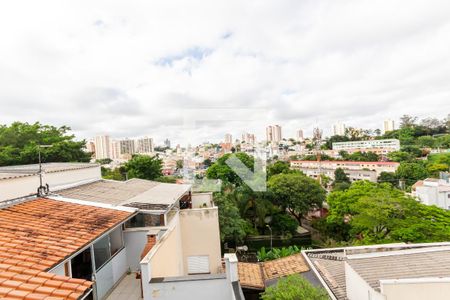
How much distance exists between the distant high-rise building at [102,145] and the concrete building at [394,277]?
88056 mm

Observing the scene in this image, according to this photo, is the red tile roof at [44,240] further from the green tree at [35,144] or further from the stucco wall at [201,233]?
the green tree at [35,144]

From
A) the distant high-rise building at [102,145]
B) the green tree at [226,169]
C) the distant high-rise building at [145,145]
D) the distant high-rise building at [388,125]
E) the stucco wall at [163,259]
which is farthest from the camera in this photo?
the distant high-rise building at [388,125]

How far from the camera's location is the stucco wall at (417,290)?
4703 mm

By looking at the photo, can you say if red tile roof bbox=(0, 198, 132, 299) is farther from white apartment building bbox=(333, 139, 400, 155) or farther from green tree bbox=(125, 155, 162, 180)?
white apartment building bbox=(333, 139, 400, 155)

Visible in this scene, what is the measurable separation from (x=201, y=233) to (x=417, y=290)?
5.62 m

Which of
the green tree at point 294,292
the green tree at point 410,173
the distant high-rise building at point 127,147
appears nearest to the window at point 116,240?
the green tree at point 294,292

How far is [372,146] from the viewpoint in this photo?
229 feet

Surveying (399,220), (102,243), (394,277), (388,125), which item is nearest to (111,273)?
(102,243)

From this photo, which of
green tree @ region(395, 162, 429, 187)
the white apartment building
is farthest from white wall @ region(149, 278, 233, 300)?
the white apartment building

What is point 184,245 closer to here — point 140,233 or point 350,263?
point 140,233

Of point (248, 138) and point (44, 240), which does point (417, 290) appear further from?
point (248, 138)

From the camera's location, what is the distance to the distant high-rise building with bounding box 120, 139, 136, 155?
91688 mm

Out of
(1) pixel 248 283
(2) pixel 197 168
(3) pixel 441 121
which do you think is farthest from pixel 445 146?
(1) pixel 248 283

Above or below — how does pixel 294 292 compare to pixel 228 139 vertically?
below
